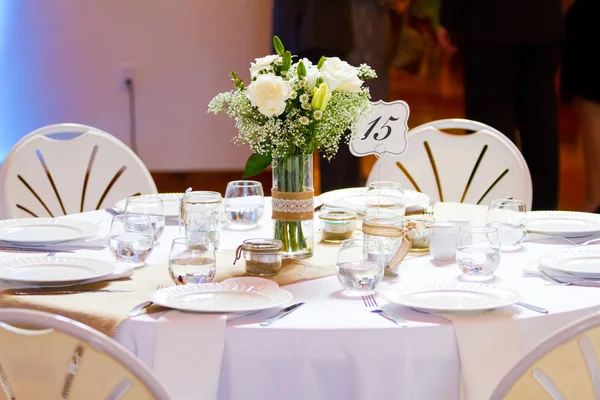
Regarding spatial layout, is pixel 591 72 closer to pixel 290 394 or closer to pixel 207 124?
pixel 207 124

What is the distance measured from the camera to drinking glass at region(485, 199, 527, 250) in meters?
2.03

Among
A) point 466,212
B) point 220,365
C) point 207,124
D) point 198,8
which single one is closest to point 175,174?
point 207,124

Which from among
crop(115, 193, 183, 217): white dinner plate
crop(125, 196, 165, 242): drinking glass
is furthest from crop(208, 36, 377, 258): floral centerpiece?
crop(115, 193, 183, 217): white dinner plate

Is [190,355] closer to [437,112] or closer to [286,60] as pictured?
[286,60]

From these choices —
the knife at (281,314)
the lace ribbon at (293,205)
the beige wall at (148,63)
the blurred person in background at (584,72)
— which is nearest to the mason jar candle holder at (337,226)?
the lace ribbon at (293,205)

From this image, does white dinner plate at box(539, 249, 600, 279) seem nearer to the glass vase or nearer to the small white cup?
the small white cup

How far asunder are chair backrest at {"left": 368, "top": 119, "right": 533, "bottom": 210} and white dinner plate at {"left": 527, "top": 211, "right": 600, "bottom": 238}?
0.56 m

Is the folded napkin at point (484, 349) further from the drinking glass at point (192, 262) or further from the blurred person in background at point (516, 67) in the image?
the blurred person in background at point (516, 67)

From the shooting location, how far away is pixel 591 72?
494 cm

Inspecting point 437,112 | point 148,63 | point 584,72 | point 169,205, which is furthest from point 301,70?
point 437,112

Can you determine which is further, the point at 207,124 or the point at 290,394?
the point at 207,124

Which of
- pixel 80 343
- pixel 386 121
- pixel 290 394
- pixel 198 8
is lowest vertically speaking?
pixel 290 394

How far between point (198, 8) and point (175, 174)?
103cm

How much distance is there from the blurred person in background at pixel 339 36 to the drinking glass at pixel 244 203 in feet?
8.45
